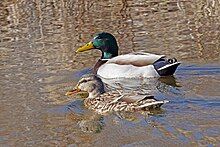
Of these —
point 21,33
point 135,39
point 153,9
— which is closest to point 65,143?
point 135,39

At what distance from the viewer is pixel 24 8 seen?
1850 centimetres

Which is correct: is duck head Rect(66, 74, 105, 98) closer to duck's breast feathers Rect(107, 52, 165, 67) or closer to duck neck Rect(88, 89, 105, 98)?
duck neck Rect(88, 89, 105, 98)

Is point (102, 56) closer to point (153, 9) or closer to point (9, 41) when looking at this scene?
point (9, 41)

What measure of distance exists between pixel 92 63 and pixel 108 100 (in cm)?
353

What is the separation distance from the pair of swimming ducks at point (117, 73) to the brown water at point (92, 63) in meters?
0.15

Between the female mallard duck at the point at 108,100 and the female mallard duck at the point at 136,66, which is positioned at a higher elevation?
the female mallard duck at the point at 108,100

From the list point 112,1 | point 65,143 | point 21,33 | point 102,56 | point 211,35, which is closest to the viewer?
point 65,143

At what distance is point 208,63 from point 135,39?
2843 millimetres

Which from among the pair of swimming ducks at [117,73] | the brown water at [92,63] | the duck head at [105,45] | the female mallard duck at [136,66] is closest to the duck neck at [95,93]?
the pair of swimming ducks at [117,73]

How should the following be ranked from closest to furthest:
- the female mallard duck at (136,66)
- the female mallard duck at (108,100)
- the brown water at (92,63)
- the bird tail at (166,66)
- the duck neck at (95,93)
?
the brown water at (92,63), the female mallard duck at (108,100), the duck neck at (95,93), the bird tail at (166,66), the female mallard duck at (136,66)

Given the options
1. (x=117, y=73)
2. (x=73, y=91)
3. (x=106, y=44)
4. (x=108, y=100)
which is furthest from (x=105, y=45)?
(x=108, y=100)

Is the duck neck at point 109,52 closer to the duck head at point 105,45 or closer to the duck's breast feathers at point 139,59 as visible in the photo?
the duck head at point 105,45

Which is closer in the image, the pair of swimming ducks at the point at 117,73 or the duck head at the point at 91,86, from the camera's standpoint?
the pair of swimming ducks at the point at 117,73

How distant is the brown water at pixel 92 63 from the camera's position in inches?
325
